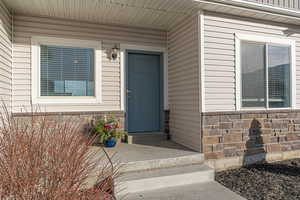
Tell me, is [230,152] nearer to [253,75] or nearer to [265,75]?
[253,75]

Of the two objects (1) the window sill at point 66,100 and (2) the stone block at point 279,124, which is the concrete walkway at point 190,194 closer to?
(2) the stone block at point 279,124

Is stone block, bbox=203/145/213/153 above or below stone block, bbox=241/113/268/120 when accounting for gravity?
below

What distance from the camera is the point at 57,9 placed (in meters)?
3.85

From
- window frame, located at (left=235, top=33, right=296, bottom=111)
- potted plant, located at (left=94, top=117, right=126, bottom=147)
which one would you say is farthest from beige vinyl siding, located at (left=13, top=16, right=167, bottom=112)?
window frame, located at (left=235, top=33, right=296, bottom=111)

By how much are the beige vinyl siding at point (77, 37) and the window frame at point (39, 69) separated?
0.25ft

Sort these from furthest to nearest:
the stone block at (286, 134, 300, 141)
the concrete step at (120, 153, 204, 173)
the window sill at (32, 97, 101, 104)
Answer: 1. the stone block at (286, 134, 300, 141)
2. the window sill at (32, 97, 101, 104)
3. the concrete step at (120, 153, 204, 173)

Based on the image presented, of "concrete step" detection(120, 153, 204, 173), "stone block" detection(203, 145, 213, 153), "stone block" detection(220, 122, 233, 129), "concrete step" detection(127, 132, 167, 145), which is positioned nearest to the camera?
"concrete step" detection(120, 153, 204, 173)

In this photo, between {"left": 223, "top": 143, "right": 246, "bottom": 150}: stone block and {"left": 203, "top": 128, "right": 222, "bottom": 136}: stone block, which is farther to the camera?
{"left": 223, "top": 143, "right": 246, "bottom": 150}: stone block

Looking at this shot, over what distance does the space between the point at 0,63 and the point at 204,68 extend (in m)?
3.64

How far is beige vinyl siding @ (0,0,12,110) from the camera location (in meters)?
3.41

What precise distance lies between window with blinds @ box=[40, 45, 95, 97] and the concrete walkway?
265cm

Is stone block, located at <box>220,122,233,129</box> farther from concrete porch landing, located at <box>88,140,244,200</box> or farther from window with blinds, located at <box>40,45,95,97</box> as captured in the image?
window with blinds, located at <box>40,45,95,97</box>

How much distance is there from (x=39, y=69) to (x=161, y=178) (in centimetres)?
338

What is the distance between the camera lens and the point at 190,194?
8.89 feet
